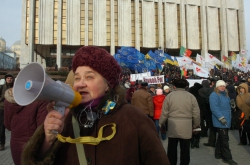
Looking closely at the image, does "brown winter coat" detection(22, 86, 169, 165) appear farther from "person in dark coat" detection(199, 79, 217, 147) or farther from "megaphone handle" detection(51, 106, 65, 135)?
"person in dark coat" detection(199, 79, 217, 147)

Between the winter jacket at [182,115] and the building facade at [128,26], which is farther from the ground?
the building facade at [128,26]

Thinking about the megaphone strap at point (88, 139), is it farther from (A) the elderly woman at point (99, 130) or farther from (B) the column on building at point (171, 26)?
(B) the column on building at point (171, 26)

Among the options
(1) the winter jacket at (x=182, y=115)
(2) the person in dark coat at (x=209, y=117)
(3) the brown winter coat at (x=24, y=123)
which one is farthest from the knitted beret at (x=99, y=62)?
(2) the person in dark coat at (x=209, y=117)

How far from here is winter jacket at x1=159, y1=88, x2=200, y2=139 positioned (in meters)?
4.32

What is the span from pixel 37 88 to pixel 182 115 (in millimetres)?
3717

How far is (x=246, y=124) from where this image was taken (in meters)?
6.07

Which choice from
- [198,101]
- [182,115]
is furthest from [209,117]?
[182,115]

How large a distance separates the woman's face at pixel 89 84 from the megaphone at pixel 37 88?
8.4 inches

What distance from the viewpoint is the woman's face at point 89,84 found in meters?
1.48

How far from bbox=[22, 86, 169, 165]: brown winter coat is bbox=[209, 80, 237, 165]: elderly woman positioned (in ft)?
12.9

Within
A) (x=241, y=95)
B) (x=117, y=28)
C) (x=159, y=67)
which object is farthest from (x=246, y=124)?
(x=117, y=28)

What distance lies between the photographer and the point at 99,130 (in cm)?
143

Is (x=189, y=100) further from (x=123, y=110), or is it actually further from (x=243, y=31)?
(x=243, y=31)

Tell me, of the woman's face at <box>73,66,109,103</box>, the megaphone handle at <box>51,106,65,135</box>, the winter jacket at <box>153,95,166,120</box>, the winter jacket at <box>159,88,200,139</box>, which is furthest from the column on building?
the megaphone handle at <box>51,106,65,135</box>
